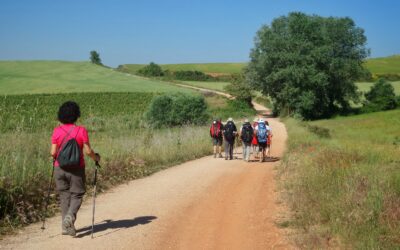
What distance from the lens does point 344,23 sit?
192 ft

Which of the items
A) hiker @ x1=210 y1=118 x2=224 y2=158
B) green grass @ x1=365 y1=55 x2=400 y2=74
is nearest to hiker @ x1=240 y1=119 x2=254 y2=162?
hiker @ x1=210 y1=118 x2=224 y2=158

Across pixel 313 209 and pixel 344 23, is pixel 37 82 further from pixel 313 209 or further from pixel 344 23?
pixel 313 209


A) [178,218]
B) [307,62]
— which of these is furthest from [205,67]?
[178,218]

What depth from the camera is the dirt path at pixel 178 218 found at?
737 cm

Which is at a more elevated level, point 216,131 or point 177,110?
point 177,110

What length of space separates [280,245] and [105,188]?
5622mm

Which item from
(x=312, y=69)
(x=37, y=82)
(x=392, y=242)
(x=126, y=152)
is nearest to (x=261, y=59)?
(x=312, y=69)

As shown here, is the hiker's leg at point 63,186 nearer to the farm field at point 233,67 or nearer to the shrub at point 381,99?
the shrub at point 381,99

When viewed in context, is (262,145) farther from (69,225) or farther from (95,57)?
(95,57)

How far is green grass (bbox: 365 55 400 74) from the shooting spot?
109688 mm

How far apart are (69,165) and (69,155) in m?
0.16

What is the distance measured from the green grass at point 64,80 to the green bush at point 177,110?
23.3 metres

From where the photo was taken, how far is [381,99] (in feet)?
205

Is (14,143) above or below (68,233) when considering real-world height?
above
